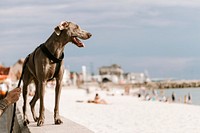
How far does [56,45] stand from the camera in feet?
20.3

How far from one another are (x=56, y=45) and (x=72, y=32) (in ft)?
0.98

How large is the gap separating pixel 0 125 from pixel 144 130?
4.16 metres

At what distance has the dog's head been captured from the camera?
600cm

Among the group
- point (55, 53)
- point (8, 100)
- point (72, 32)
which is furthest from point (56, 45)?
point (8, 100)

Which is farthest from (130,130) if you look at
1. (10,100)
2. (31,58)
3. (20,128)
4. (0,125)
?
(10,100)

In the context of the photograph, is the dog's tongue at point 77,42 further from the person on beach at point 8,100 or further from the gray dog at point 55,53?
the person on beach at point 8,100

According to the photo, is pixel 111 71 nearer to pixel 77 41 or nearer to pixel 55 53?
pixel 55 53

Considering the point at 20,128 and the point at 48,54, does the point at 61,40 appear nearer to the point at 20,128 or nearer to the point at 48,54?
the point at 48,54

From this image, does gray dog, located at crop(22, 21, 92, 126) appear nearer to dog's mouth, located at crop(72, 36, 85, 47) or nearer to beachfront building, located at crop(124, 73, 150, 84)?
dog's mouth, located at crop(72, 36, 85, 47)

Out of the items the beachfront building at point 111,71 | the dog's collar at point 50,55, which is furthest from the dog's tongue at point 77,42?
the beachfront building at point 111,71

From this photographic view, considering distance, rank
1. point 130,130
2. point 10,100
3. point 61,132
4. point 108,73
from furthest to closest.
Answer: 1. point 108,73
2. point 130,130
3. point 61,132
4. point 10,100

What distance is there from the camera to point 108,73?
18275cm

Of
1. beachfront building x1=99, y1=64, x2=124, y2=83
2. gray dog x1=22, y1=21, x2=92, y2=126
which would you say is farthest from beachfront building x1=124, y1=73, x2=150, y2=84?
gray dog x1=22, y1=21, x2=92, y2=126

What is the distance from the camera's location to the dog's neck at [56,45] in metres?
6.18
